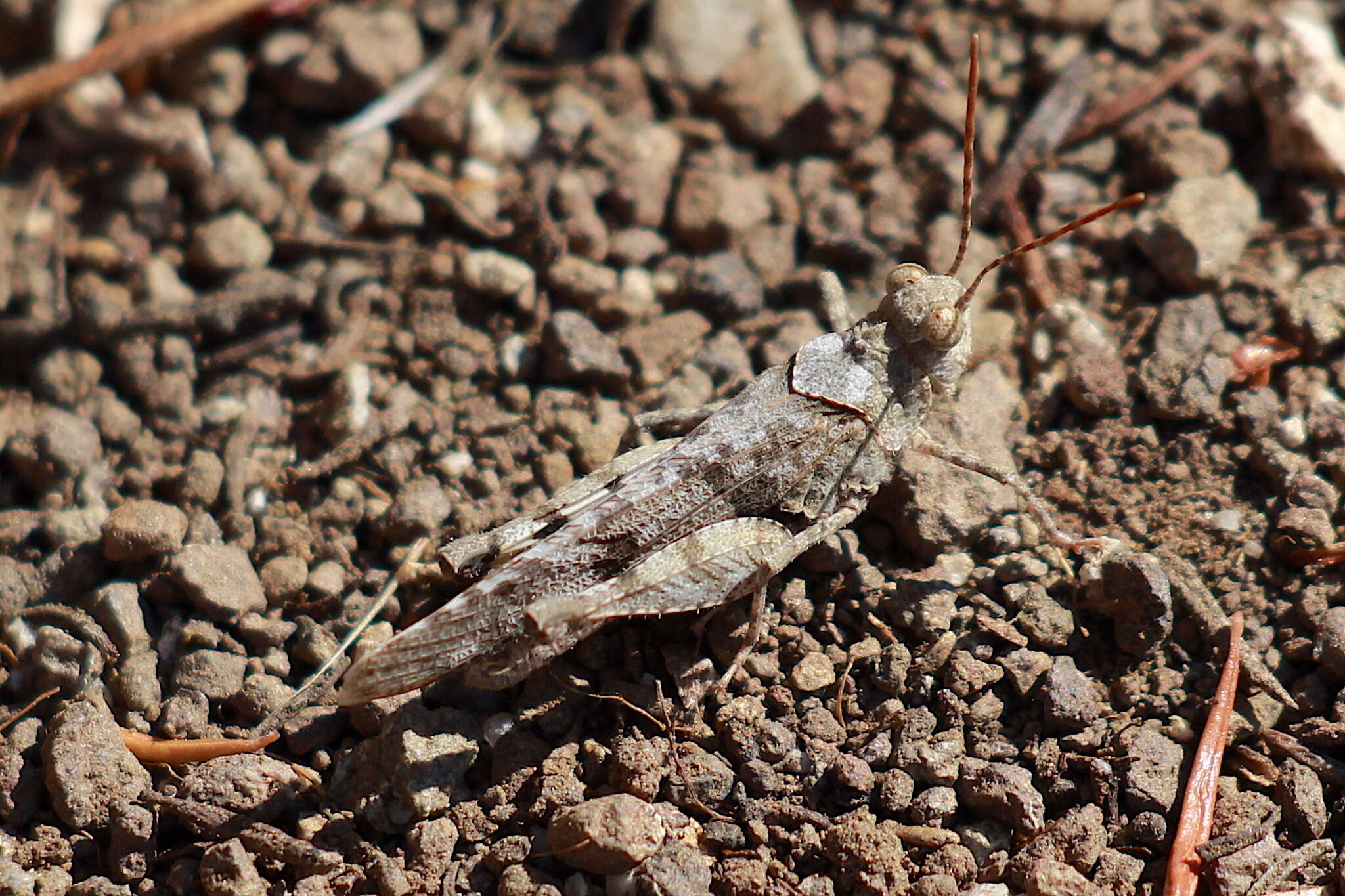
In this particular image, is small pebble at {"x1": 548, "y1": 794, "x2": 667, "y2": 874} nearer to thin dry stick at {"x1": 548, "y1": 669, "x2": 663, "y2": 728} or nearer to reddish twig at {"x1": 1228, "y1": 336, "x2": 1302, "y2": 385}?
thin dry stick at {"x1": 548, "y1": 669, "x2": 663, "y2": 728}

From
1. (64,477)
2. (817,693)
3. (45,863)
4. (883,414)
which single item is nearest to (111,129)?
(64,477)

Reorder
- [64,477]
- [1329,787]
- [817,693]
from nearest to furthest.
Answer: [1329,787]
[817,693]
[64,477]

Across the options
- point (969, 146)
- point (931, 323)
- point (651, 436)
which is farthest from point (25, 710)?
point (969, 146)

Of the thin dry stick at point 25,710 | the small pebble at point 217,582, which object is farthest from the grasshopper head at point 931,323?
the thin dry stick at point 25,710

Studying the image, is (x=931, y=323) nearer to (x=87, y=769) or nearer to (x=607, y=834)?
(x=607, y=834)

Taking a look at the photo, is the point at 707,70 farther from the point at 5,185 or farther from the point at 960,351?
the point at 5,185

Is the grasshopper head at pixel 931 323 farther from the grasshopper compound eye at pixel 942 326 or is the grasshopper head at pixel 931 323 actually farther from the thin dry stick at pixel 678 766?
the thin dry stick at pixel 678 766

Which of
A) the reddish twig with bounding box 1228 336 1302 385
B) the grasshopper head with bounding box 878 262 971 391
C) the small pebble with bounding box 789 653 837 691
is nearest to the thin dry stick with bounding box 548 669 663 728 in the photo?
the small pebble with bounding box 789 653 837 691
